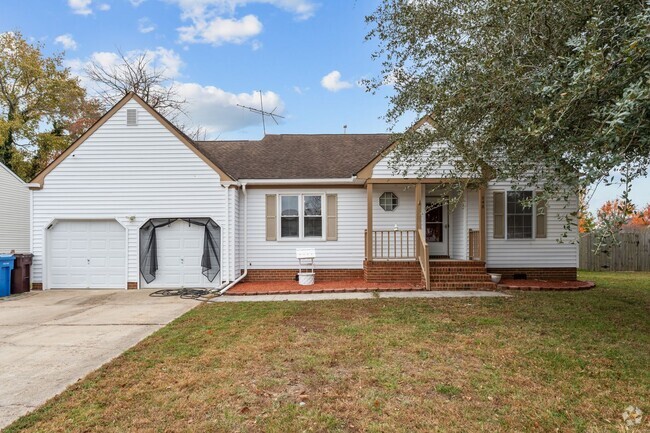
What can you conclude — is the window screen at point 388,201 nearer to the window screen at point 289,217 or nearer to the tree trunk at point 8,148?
the window screen at point 289,217

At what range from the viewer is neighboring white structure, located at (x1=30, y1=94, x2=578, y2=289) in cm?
1038

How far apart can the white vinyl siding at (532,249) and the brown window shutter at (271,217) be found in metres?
6.72

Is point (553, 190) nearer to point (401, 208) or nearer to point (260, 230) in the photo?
Answer: point (401, 208)

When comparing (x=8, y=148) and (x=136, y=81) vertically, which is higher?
(x=136, y=81)

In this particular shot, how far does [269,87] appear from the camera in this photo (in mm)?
15492

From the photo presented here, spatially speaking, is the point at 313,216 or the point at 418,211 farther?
the point at 313,216

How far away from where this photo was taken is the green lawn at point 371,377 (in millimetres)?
3029

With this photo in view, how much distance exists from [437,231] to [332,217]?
350 cm

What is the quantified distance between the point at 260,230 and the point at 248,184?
59.9 inches

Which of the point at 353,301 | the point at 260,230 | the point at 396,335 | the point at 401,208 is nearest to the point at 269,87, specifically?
the point at 260,230

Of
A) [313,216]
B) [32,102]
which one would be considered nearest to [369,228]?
[313,216]

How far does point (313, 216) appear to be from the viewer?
11.1 meters

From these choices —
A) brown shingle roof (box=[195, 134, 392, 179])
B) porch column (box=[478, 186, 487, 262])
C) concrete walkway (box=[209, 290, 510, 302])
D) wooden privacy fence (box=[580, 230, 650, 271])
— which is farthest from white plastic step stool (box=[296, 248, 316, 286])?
wooden privacy fence (box=[580, 230, 650, 271])

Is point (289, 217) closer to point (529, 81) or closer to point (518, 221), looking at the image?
point (518, 221)
